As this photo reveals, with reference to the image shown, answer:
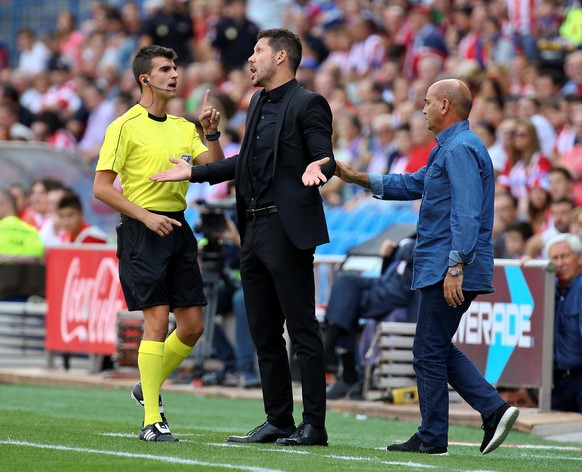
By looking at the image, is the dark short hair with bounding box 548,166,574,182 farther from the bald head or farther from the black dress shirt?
the black dress shirt

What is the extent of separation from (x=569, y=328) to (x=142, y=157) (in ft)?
14.1

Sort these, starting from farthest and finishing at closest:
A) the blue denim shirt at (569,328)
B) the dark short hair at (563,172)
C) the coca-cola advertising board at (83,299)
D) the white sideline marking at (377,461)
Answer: the coca-cola advertising board at (83,299) → the dark short hair at (563,172) → the blue denim shirt at (569,328) → the white sideline marking at (377,461)

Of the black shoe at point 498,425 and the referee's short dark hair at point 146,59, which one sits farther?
the referee's short dark hair at point 146,59

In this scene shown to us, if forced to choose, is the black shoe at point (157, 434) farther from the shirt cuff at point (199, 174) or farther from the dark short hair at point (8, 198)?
the dark short hair at point (8, 198)

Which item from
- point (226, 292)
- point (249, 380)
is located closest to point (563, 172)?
point (226, 292)

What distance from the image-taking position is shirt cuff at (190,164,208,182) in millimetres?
8102

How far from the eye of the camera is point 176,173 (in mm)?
8109

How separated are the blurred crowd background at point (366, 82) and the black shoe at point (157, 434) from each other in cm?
479

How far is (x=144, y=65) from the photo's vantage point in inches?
339

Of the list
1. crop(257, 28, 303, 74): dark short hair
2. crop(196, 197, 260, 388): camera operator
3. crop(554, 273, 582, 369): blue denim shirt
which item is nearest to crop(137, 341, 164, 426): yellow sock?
crop(257, 28, 303, 74): dark short hair

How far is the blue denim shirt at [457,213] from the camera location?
7.78 m

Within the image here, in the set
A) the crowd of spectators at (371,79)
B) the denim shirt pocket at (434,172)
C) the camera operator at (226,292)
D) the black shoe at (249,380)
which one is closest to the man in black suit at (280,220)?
the denim shirt pocket at (434,172)

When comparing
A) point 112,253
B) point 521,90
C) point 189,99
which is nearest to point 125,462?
point 112,253

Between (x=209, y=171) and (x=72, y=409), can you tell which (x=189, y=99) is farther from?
(x=209, y=171)
